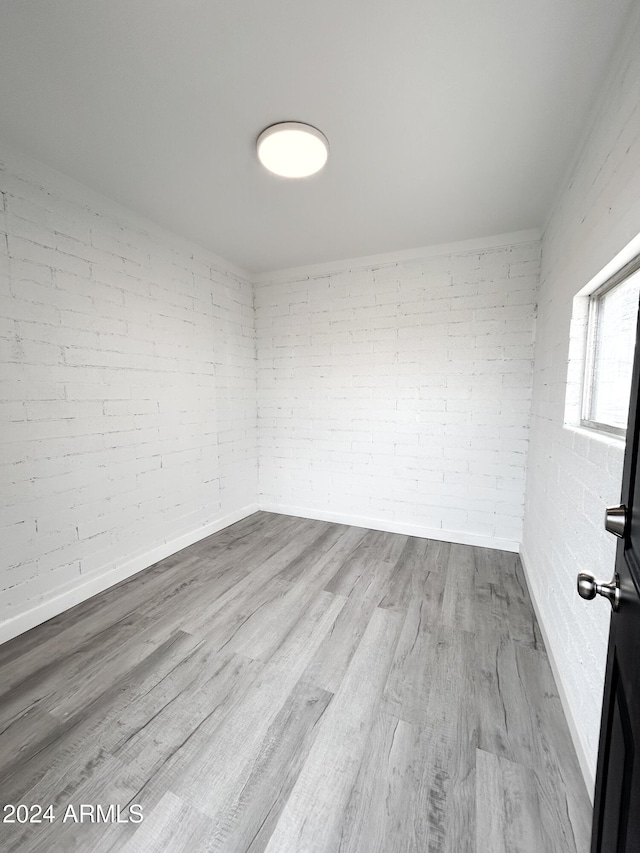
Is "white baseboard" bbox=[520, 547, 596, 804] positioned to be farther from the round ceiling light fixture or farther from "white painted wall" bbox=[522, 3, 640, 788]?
the round ceiling light fixture

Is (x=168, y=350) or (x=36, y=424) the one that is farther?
(x=168, y=350)

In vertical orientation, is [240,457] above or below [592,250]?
below

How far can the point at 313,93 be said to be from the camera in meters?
1.44

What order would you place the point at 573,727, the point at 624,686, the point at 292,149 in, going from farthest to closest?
the point at 292,149
the point at 573,727
the point at 624,686

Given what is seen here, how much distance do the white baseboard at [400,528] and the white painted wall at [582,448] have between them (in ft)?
2.42

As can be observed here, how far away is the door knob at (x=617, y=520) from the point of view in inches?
26.9

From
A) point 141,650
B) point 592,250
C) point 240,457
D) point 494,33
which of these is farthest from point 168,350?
point 592,250

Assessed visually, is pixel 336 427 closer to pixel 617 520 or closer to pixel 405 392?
pixel 405 392

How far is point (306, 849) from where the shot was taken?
100 cm

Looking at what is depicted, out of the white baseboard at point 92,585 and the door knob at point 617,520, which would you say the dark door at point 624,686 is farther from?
the white baseboard at point 92,585

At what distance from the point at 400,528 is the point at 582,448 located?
2149mm

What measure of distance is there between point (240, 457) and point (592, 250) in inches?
127

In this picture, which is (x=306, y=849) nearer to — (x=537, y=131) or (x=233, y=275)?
(x=537, y=131)

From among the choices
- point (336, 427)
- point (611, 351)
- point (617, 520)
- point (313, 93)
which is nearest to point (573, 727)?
point (617, 520)
